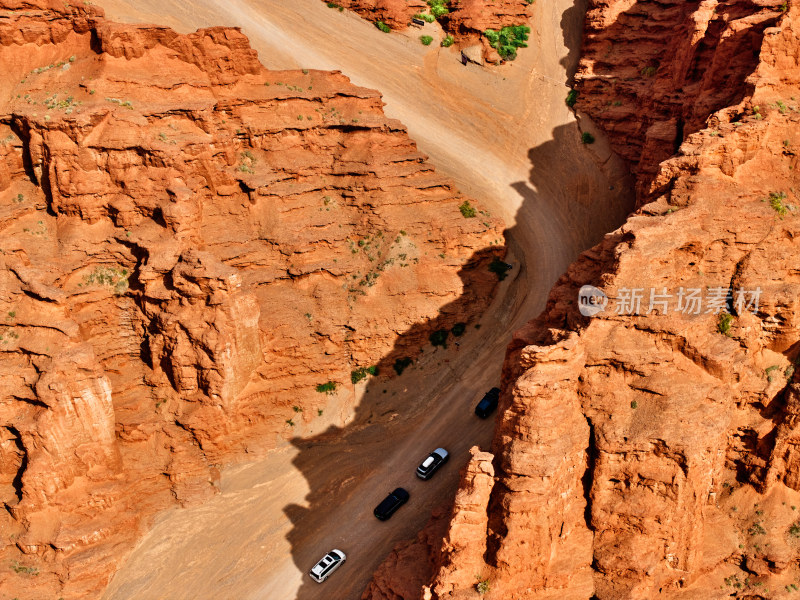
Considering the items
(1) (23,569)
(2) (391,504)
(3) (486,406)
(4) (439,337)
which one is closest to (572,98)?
(4) (439,337)

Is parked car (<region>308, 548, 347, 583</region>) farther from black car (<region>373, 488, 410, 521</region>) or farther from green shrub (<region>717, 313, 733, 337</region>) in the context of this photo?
green shrub (<region>717, 313, 733, 337</region>)

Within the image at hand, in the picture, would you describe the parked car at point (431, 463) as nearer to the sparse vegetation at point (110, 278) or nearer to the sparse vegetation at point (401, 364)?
the sparse vegetation at point (401, 364)

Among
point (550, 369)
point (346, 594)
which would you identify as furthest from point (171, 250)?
point (550, 369)

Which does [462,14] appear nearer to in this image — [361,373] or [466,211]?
[466,211]

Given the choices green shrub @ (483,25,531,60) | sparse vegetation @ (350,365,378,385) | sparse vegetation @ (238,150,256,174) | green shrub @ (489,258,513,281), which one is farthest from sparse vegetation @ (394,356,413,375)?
green shrub @ (483,25,531,60)

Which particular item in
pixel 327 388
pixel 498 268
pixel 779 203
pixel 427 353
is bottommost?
pixel 327 388

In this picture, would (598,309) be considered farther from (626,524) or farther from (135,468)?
(135,468)
